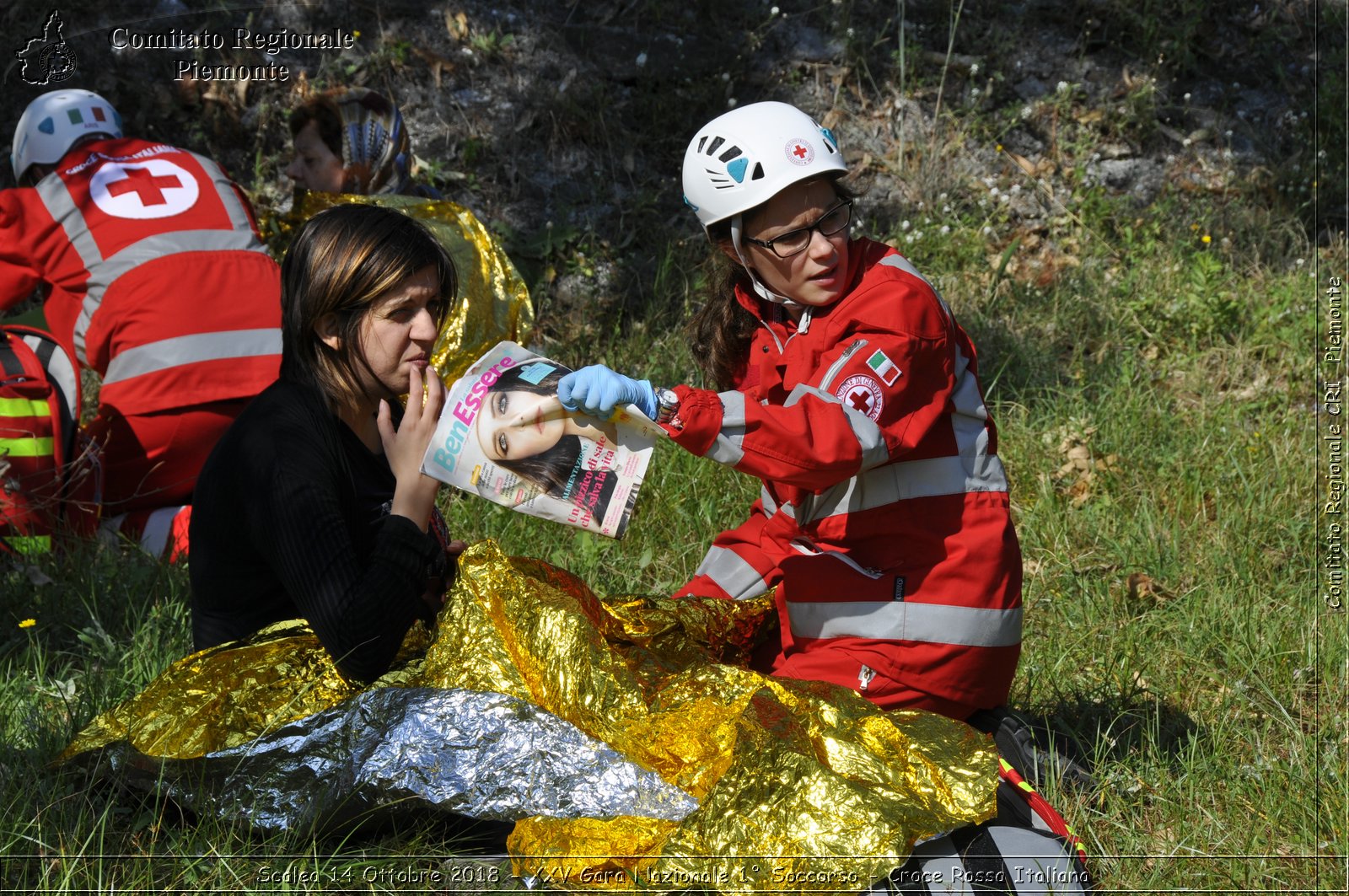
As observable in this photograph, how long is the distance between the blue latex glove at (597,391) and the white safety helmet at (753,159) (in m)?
0.60

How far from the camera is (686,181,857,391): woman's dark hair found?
2.95 meters

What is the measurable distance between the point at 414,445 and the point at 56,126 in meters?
3.05

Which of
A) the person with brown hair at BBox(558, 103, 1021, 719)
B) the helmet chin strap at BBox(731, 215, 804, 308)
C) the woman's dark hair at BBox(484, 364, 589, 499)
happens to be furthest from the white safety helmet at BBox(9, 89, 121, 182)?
the woman's dark hair at BBox(484, 364, 589, 499)

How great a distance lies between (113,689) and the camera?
3.21 metres

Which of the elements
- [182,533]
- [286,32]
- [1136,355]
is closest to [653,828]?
[182,533]

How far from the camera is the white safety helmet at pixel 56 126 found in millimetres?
4602

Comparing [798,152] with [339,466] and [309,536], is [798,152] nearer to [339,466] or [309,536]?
[339,466]

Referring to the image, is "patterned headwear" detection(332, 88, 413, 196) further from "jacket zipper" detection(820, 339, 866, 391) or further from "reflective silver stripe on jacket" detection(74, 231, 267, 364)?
"jacket zipper" detection(820, 339, 866, 391)

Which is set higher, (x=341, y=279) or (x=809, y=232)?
(x=809, y=232)

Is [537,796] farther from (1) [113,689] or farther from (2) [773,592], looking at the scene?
(1) [113,689]

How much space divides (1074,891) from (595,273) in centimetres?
391

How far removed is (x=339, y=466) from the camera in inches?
97.3

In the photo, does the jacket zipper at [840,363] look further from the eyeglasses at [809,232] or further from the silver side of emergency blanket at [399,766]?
the silver side of emergency blanket at [399,766]

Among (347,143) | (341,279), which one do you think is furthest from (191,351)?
(341,279)
